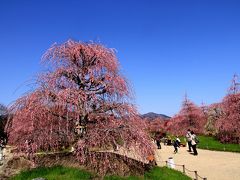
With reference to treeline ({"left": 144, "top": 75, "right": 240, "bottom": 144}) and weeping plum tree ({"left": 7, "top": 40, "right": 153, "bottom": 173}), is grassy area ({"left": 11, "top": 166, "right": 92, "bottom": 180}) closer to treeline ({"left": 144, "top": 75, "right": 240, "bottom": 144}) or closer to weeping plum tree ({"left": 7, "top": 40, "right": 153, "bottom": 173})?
weeping plum tree ({"left": 7, "top": 40, "right": 153, "bottom": 173})

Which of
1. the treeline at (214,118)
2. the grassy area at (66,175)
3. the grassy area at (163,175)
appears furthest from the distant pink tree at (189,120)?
the grassy area at (66,175)

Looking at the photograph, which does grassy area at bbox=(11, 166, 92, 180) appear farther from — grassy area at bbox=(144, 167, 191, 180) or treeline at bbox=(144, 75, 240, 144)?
treeline at bbox=(144, 75, 240, 144)

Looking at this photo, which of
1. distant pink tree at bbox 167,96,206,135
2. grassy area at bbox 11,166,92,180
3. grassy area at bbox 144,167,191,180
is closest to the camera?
grassy area at bbox 11,166,92,180

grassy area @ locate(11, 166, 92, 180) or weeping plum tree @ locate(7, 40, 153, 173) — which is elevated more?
weeping plum tree @ locate(7, 40, 153, 173)

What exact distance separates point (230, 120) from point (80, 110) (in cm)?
2223

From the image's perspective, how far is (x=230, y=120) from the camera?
32.6 meters

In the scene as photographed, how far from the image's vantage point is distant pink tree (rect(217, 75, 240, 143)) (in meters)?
32.1

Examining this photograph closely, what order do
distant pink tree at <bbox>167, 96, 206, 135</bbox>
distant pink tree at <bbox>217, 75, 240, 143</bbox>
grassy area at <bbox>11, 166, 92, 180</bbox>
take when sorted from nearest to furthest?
grassy area at <bbox>11, 166, 92, 180</bbox> < distant pink tree at <bbox>217, 75, 240, 143</bbox> < distant pink tree at <bbox>167, 96, 206, 135</bbox>

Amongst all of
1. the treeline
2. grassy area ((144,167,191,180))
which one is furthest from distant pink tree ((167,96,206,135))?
grassy area ((144,167,191,180))

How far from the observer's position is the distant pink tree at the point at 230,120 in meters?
32.1

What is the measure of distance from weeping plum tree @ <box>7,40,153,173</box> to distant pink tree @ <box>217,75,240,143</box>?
65.5ft

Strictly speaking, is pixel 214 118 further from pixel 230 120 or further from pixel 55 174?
pixel 55 174

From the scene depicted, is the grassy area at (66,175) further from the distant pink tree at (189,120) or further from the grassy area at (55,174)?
the distant pink tree at (189,120)

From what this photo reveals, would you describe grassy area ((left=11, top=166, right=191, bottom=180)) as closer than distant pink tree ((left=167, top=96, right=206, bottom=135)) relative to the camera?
Yes
